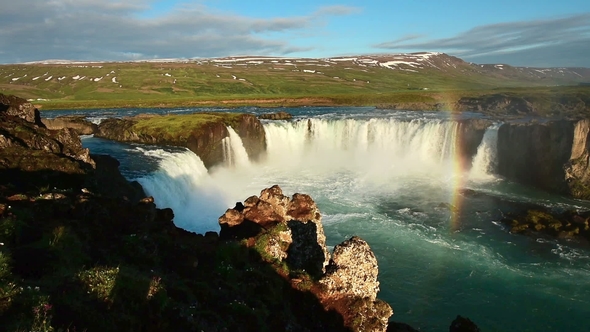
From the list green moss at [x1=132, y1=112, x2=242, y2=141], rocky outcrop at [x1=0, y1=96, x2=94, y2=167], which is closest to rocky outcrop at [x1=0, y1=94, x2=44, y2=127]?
rocky outcrop at [x1=0, y1=96, x2=94, y2=167]

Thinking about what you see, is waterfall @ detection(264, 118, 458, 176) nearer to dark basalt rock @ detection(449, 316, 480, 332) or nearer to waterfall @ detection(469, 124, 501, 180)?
waterfall @ detection(469, 124, 501, 180)

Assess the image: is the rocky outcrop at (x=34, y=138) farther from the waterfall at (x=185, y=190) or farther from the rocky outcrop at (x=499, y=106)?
the rocky outcrop at (x=499, y=106)

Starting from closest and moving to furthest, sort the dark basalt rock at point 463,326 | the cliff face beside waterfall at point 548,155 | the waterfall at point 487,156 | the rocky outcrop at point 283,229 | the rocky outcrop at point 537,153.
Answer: the rocky outcrop at point 283,229 < the dark basalt rock at point 463,326 < the cliff face beside waterfall at point 548,155 < the rocky outcrop at point 537,153 < the waterfall at point 487,156

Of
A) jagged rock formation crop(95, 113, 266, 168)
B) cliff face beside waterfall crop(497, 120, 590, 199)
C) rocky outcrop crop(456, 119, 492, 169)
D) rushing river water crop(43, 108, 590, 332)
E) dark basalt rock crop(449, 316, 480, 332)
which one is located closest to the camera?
dark basalt rock crop(449, 316, 480, 332)

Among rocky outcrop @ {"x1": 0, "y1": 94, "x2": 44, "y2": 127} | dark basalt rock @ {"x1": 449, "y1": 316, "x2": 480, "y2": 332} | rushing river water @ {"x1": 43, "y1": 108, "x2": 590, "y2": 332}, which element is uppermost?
rocky outcrop @ {"x1": 0, "y1": 94, "x2": 44, "y2": 127}

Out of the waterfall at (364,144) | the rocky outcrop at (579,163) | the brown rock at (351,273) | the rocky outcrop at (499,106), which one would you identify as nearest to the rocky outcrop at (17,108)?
the brown rock at (351,273)

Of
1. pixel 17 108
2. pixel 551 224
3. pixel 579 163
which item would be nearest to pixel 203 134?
pixel 17 108
